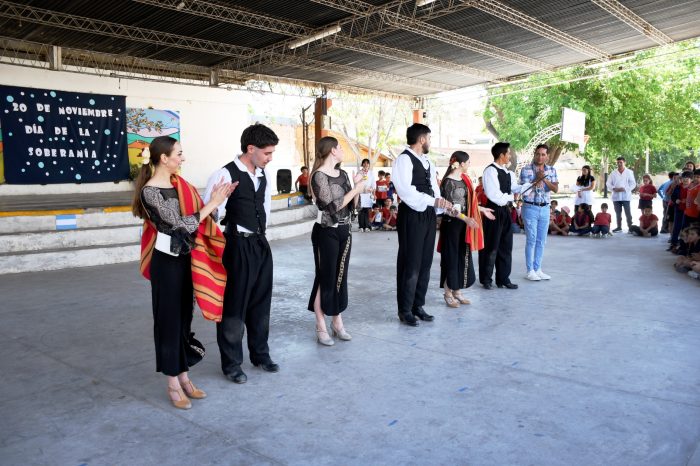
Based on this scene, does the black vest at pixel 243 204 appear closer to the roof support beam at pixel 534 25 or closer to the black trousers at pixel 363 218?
the roof support beam at pixel 534 25

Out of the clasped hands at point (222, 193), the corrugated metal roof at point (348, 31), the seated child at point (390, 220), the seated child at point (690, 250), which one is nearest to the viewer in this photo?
the clasped hands at point (222, 193)

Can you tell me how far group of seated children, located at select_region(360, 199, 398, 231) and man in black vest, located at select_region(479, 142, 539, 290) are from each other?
6.33m

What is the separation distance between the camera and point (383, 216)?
501 inches

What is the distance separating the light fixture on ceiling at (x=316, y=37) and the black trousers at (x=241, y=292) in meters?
9.23

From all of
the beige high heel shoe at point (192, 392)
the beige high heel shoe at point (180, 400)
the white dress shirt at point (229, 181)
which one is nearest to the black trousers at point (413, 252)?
the white dress shirt at point (229, 181)

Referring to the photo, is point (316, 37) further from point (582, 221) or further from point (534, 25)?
point (582, 221)

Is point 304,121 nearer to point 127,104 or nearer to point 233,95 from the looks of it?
point 233,95

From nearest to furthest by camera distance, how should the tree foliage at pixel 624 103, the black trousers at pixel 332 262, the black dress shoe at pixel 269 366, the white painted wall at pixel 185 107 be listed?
the black dress shoe at pixel 269 366 < the black trousers at pixel 332 262 < the white painted wall at pixel 185 107 < the tree foliage at pixel 624 103

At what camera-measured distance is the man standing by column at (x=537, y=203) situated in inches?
251

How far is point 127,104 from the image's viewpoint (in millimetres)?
14352

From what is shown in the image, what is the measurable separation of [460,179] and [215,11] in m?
7.52

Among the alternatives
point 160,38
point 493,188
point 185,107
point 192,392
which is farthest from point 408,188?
point 185,107

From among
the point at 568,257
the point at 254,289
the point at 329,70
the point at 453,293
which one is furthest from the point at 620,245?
the point at 329,70

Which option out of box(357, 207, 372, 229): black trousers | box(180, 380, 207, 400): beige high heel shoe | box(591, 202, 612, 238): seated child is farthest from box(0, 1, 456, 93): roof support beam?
box(180, 380, 207, 400): beige high heel shoe
